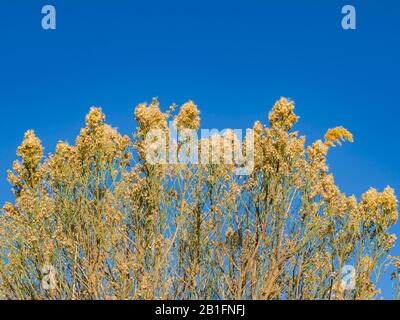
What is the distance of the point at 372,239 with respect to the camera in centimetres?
1162

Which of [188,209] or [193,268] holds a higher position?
[188,209]

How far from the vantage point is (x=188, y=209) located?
1248 centimetres

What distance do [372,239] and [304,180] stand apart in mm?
1870

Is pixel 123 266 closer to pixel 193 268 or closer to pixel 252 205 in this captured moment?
pixel 193 268
